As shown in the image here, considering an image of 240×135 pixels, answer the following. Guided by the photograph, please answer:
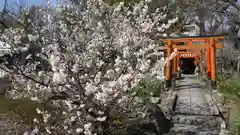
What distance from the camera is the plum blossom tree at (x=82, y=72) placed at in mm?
5051

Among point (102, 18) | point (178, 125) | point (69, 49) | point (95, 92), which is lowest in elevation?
point (178, 125)

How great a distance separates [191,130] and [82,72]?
3.27 m

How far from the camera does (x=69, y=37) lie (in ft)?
21.9

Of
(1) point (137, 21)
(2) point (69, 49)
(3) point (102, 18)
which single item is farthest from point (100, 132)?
(1) point (137, 21)

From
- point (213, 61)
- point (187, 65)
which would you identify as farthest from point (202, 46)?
point (187, 65)

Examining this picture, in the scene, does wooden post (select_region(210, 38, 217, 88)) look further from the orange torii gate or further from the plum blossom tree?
the plum blossom tree

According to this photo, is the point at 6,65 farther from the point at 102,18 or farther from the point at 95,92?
the point at 102,18

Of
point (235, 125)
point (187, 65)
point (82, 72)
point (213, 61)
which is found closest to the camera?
point (82, 72)

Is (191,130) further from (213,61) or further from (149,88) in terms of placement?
(213,61)

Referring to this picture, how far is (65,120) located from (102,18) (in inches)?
117

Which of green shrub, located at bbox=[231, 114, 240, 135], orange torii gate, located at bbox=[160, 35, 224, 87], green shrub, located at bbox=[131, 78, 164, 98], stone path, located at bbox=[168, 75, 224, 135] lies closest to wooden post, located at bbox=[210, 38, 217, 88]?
orange torii gate, located at bbox=[160, 35, 224, 87]

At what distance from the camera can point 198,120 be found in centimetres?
830

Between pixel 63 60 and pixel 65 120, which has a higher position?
pixel 63 60

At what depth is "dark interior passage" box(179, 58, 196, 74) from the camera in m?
27.8
